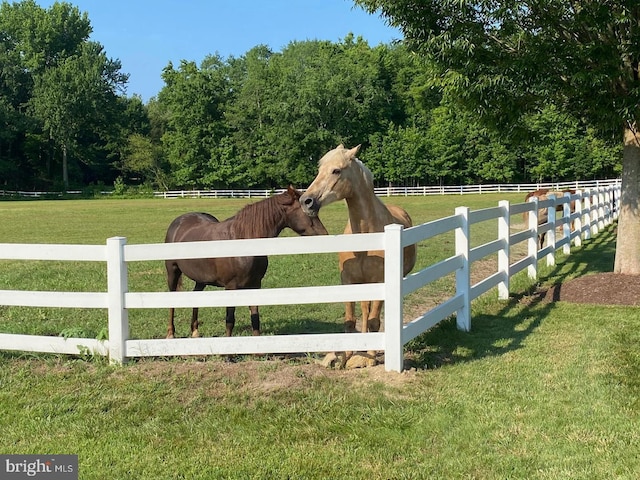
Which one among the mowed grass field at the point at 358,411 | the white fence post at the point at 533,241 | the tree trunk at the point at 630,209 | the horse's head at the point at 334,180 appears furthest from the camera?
the white fence post at the point at 533,241

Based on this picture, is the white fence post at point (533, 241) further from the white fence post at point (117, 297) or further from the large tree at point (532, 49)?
the white fence post at point (117, 297)

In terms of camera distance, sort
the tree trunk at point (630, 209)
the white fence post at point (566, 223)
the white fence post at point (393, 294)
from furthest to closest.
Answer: the white fence post at point (566, 223) < the tree trunk at point (630, 209) < the white fence post at point (393, 294)

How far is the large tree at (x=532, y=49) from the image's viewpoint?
23.7 ft

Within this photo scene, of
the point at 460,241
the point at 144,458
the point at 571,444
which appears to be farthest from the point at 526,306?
the point at 144,458

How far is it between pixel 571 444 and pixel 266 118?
6626 centimetres

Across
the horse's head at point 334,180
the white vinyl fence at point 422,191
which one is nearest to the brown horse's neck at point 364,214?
the horse's head at point 334,180

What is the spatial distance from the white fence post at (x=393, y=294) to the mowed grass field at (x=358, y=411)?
25 centimetres

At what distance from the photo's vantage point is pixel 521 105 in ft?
28.6

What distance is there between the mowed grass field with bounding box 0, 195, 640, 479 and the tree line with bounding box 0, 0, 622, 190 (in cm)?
5552

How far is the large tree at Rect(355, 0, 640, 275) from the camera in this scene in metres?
7.22

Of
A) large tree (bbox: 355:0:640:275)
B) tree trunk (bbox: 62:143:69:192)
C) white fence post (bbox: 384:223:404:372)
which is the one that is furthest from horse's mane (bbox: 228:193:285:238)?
tree trunk (bbox: 62:143:69:192)

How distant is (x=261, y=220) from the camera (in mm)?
6184

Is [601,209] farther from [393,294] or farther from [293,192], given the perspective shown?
[393,294]

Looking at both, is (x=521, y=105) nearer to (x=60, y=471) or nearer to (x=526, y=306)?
(x=526, y=306)
